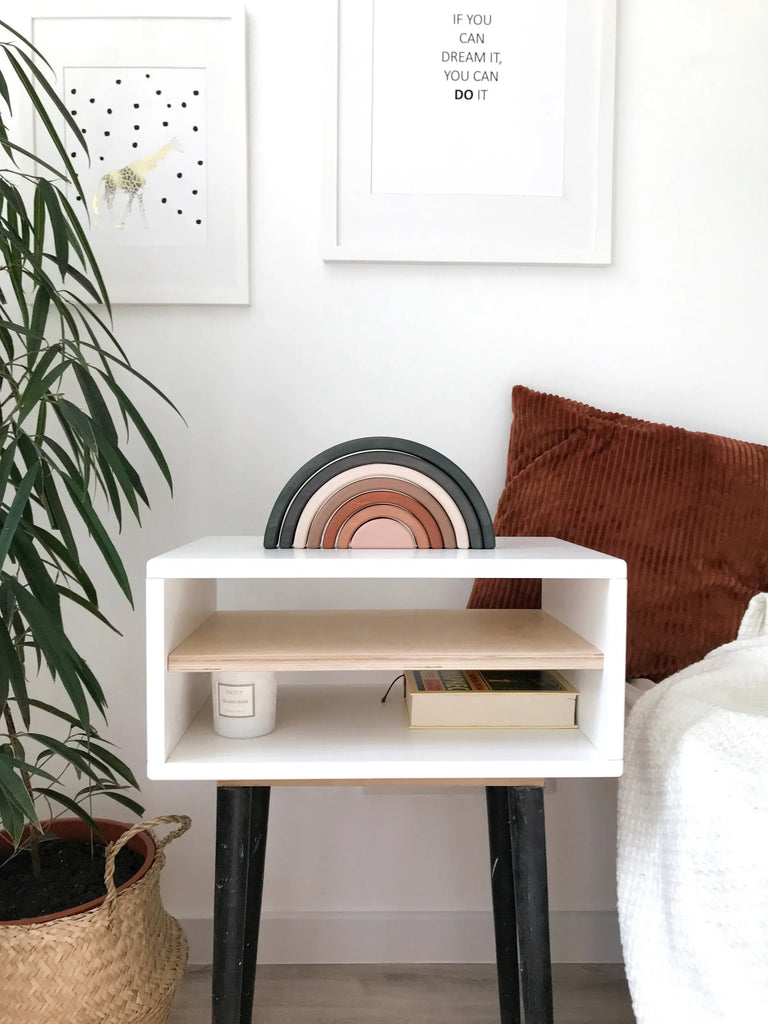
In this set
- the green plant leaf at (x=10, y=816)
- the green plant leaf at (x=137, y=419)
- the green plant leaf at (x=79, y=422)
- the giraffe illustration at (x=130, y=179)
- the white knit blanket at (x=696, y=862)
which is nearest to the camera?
the white knit blanket at (x=696, y=862)

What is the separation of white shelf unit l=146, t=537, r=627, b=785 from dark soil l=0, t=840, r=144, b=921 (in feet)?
1.02

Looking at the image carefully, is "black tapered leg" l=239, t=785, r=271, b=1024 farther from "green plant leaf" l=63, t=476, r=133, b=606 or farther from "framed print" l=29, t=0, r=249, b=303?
"framed print" l=29, t=0, r=249, b=303

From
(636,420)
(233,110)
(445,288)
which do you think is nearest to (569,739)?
(636,420)

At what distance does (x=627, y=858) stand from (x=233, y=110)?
1.29 metres

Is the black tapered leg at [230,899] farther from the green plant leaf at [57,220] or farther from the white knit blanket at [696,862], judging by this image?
the green plant leaf at [57,220]

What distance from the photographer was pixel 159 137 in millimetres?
1424

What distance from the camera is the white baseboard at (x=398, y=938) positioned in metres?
1.50

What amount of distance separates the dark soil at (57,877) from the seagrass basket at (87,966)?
4 cm

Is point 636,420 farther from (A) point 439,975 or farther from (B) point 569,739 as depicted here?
(A) point 439,975

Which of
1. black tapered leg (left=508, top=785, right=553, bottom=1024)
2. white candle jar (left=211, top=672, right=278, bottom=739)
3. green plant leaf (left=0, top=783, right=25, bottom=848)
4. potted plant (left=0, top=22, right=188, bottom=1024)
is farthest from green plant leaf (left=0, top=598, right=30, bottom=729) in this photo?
black tapered leg (left=508, top=785, right=553, bottom=1024)

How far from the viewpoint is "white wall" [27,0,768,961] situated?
145 centimetres

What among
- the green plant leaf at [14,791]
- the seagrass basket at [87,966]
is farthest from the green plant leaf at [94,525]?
the seagrass basket at [87,966]

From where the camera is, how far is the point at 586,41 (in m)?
1.43

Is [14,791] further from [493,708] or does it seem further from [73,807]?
[493,708]
